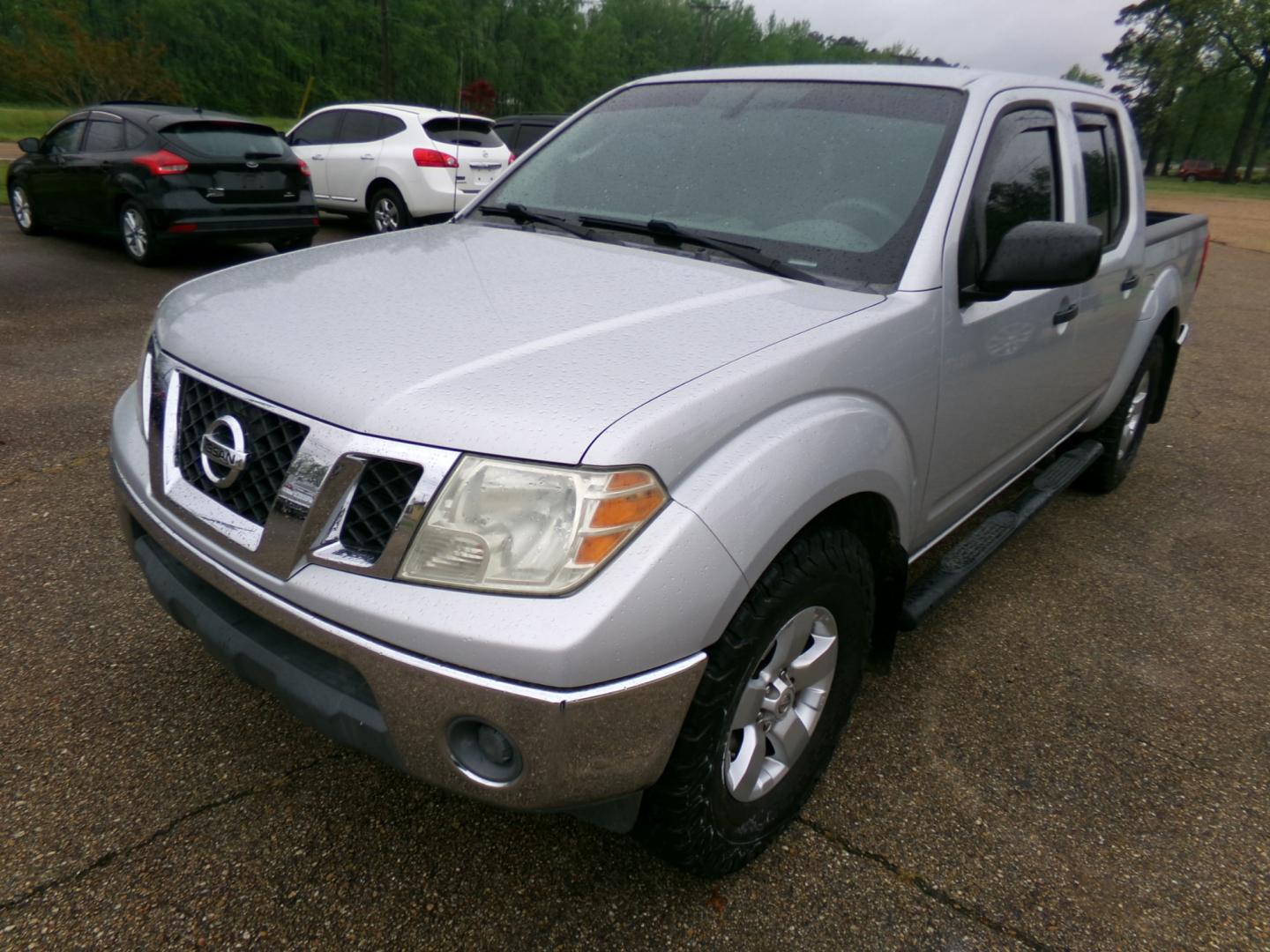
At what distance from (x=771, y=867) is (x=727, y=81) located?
2380 millimetres

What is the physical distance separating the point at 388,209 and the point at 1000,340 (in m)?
9.93

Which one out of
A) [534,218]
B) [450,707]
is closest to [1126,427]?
[534,218]

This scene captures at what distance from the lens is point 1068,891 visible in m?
2.09

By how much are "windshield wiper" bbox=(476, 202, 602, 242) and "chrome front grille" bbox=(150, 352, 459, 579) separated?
1197 millimetres

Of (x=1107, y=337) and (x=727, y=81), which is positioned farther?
(x=1107, y=337)

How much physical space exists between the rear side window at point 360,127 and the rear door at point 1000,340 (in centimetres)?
977

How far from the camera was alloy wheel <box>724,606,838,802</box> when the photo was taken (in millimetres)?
1914

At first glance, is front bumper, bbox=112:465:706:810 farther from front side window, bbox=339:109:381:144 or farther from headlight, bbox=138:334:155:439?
front side window, bbox=339:109:381:144

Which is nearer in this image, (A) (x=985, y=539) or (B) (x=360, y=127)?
(A) (x=985, y=539)

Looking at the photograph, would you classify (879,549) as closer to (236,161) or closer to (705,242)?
(705,242)

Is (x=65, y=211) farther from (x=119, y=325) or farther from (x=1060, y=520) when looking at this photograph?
(x=1060, y=520)

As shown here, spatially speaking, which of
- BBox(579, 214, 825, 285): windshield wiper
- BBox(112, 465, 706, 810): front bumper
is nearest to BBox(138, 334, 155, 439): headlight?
BBox(112, 465, 706, 810): front bumper

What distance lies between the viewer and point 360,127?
11.4 m

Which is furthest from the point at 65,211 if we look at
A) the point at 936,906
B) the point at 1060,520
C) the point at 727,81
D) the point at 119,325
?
Result: the point at 936,906
